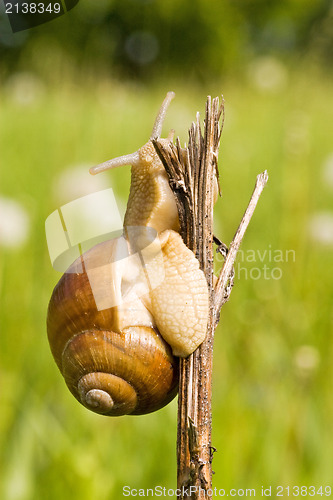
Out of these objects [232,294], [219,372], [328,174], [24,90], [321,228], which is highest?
[24,90]

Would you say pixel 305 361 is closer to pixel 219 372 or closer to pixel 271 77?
pixel 219 372

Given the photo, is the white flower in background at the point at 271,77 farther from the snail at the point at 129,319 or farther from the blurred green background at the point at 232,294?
the snail at the point at 129,319

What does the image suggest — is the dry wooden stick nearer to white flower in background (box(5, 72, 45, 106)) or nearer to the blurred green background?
the blurred green background

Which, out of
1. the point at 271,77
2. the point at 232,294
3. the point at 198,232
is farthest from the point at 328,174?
the point at 198,232

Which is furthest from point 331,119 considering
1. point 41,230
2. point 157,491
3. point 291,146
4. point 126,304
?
point 126,304

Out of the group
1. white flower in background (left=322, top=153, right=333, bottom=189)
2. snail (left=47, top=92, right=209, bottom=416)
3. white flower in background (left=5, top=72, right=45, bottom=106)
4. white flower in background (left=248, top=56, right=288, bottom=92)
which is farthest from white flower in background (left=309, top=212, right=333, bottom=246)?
white flower in background (left=5, top=72, right=45, bottom=106)

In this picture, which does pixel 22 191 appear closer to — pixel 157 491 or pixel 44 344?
pixel 44 344

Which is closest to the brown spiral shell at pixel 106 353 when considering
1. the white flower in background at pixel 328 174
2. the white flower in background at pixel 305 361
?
the white flower in background at pixel 305 361
